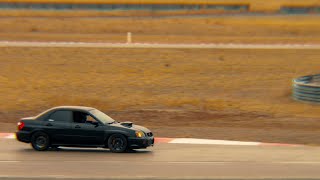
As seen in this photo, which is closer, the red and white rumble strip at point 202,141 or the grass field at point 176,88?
the red and white rumble strip at point 202,141

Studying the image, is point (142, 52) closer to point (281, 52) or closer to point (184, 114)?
point (281, 52)

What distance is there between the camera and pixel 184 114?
26953mm

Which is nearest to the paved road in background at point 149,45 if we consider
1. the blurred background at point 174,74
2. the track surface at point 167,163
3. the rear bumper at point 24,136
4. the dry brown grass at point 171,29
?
the blurred background at point 174,74

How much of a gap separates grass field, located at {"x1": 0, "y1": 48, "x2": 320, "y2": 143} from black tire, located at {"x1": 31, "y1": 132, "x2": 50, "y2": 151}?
5533mm

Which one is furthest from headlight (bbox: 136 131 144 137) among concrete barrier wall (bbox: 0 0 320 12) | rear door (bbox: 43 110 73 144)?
concrete barrier wall (bbox: 0 0 320 12)

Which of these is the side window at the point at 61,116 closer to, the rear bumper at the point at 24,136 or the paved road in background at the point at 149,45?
the rear bumper at the point at 24,136

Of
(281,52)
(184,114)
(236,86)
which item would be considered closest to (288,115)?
(184,114)

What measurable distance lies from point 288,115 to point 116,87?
9.59 m

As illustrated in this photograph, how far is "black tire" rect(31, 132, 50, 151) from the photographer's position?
58.5 feet

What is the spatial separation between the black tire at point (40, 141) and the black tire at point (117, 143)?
1680 millimetres

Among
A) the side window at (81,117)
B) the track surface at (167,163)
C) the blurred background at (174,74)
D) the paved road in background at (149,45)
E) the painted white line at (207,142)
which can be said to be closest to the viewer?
the track surface at (167,163)

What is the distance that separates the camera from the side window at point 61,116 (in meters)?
18.1

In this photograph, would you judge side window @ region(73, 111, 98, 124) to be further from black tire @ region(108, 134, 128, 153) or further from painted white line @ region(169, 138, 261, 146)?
painted white line @ region(169, 138, 261, 146)

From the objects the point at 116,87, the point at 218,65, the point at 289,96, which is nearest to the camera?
the point at 289,96
